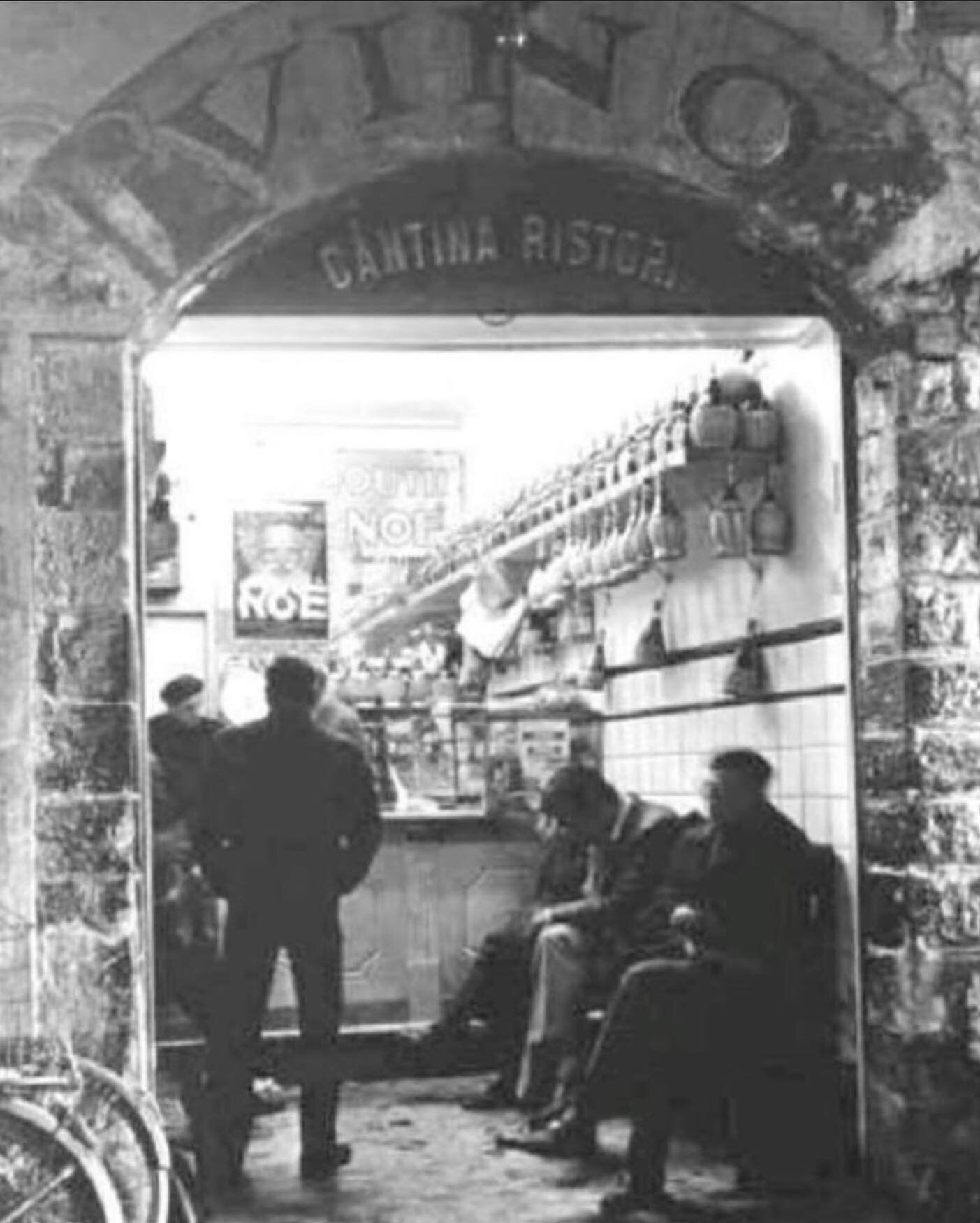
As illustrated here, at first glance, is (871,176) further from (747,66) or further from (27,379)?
(27,379)

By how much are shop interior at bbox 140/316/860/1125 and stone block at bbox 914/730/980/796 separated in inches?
19.1

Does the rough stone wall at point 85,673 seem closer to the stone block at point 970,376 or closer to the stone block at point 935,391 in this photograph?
the stone block at point 935,391

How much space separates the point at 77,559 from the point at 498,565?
5.44 m

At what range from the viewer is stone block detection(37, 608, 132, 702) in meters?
5.57

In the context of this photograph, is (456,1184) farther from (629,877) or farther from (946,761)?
(946,761)

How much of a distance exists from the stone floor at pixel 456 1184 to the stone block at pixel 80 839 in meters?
1.33

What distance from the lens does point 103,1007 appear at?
5504 mm

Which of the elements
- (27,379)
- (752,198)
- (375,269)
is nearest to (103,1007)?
(27,379)

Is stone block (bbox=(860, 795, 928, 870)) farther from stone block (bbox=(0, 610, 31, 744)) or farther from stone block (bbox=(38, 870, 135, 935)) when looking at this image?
stone block (bbox=(0, 610, 31, 744))

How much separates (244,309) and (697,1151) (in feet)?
11.3

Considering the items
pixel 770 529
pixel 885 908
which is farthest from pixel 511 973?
pixel 885 908

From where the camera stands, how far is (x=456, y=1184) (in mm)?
6547

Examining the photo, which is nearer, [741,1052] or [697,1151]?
[741,1052]

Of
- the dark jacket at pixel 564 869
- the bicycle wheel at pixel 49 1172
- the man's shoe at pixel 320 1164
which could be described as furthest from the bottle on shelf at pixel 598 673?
the bicycle wheel at pixel 49 1172
